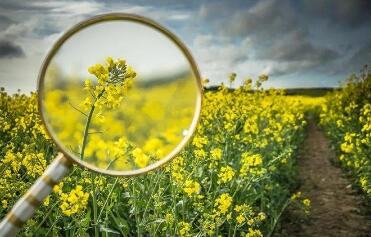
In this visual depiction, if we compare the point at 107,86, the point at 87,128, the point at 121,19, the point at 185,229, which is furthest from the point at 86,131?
the point at 185,229

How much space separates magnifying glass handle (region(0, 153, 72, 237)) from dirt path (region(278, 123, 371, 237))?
4.25m

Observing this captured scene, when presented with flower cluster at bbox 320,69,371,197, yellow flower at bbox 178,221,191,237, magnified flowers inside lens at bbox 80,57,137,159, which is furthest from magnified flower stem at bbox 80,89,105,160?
flower cluster at bbox 320,69,371,197

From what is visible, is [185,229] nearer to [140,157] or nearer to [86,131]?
[140,157]

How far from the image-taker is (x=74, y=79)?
1.34 meters

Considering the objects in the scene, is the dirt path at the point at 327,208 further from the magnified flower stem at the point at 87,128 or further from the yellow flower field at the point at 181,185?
the magnified flower stem at the point at 87,128

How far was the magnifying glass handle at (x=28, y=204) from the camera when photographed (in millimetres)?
979

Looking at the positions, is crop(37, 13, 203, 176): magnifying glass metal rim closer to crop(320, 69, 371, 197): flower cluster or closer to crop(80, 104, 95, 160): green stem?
crop(80, 104, 95, 160): green stem

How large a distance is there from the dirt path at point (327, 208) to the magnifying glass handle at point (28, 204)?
4251 mm

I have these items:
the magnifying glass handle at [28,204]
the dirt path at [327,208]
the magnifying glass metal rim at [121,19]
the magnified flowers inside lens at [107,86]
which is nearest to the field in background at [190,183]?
the dirt path at [327,208]

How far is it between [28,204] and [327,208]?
17.8 feet

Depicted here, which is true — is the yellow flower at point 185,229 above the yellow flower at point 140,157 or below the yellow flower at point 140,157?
below

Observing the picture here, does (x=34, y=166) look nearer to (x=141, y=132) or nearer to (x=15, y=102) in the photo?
(x=141, y=132)

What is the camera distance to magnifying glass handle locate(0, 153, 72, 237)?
0.98 m

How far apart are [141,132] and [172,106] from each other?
0.39 ft
